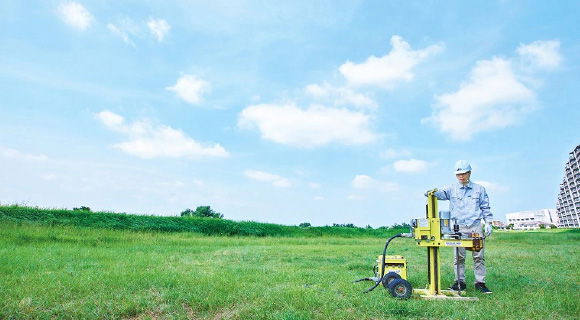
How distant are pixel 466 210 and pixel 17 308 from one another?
25.1 ft

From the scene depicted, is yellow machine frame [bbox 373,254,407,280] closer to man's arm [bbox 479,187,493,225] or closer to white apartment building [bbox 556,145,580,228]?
man's arm [bbox 479,187,493,225]

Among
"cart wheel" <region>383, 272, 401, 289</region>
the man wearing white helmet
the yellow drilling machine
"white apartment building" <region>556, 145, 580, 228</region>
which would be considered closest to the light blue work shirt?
the man wearing white helmet

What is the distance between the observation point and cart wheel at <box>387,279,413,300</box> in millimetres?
5883

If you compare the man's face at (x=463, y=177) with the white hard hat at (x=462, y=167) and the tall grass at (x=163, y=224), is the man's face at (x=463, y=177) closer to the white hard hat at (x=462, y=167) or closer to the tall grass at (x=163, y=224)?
the white hard hat at (x=462, y=167)

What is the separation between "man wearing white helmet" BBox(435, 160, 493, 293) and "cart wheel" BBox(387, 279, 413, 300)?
1.62m

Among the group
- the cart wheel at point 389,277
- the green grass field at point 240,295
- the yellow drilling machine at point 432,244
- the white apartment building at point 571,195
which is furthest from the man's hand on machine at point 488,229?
the white apartment building at point 571,195

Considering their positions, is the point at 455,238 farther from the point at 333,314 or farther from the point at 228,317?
the point at 228,317

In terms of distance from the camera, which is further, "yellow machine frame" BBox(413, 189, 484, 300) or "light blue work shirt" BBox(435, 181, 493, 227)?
"light blue work shirt" BBox(435, 181, 493, 227)

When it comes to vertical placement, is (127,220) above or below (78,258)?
above

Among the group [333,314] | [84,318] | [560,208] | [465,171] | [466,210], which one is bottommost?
[84,318]

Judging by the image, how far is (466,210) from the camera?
23.1 ft

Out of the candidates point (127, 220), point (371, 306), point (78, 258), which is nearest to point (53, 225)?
point (127, 220)

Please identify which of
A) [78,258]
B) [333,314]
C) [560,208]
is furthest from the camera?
[560,208]

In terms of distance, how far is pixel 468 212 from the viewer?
6996 millimetres
